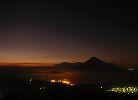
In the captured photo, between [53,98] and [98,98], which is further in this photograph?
[98,98]

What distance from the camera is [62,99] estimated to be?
47188 mm

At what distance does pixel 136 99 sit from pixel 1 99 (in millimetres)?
24893

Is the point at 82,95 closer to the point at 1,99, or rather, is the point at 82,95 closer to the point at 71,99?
the point at 71,99

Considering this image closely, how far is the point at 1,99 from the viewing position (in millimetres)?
45625

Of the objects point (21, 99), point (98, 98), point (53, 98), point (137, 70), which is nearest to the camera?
point (21, 99)

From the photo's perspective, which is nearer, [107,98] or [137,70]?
[107,98]

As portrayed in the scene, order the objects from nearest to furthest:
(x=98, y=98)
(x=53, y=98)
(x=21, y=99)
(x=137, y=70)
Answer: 1. (x=21, y=99)
2. (x=53, y=98)
3. (x=98, y=98)
4. (x=137, y=70)

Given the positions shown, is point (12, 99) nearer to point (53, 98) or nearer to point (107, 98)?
point (53, 98)

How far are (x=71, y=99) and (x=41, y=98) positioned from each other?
496cm

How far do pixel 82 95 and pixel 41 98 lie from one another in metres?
9.33

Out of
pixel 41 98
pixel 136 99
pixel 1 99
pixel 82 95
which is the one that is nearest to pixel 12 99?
pixel 1 99

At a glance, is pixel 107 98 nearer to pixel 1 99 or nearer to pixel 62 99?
pixel 62 99

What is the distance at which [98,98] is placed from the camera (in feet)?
169

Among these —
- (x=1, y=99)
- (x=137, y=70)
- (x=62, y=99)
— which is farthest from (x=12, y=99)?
(x=137, y=70)
